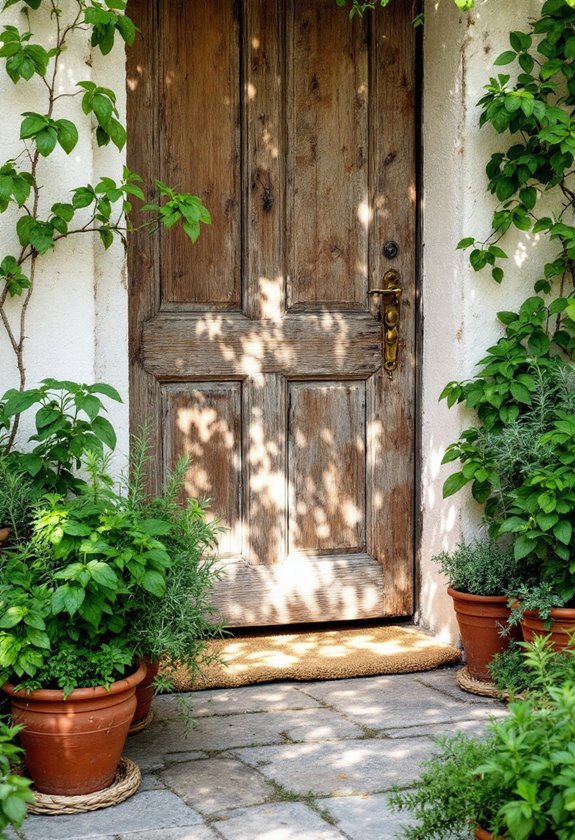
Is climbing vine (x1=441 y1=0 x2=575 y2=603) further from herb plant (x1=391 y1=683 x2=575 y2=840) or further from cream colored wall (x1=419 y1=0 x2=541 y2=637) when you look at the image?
herb plant (x1=391 y1=683 x2=575 y2=840)

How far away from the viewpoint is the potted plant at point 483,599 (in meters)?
3.99

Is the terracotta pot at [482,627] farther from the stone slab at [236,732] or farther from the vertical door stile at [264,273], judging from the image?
the vertical door stile at [264,273]

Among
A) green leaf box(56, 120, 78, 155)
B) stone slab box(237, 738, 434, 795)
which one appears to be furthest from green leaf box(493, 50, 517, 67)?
stone slab box(237, 738, 434, 795)

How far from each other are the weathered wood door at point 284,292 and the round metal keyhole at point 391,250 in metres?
0.01

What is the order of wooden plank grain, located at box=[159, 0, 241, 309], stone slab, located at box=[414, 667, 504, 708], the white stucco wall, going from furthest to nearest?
wooden plank grain, located at box=[159, 0, 241, 309], stone slab, located at box=[414, 667, 504, 708], the white stucco wall

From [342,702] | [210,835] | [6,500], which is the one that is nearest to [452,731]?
[342,702]

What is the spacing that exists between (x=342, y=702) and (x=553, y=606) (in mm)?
782

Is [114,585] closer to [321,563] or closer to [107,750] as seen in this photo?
[107,750]

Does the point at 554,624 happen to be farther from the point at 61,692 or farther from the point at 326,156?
the point at 326,156

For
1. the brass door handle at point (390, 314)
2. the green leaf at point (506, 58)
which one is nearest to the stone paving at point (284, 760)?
the brass door handle at point (390, 314)

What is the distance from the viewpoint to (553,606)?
3.76 metres

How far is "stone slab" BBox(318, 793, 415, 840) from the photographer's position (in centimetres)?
285

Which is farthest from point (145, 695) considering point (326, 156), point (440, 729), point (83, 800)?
point (326, 156)

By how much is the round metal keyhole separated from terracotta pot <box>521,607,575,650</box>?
155cm
